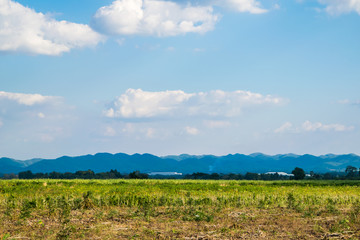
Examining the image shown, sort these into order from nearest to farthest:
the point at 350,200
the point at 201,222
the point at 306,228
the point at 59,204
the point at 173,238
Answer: the point at 173,238, the point at 306,228, the point at 201,222, the point at 59,204, the point at 350,200

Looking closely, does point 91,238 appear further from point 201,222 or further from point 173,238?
point 201,222

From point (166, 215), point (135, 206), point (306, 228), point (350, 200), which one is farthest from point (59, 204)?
point (350, 200)

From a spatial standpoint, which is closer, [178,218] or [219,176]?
[178,218]

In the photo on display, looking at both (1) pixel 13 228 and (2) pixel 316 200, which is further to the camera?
(2) pixel 316 200

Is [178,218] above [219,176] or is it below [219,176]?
below

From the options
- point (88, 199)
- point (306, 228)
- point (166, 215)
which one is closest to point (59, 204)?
point (88, 199)

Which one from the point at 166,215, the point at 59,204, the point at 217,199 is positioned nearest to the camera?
the point at 166,215

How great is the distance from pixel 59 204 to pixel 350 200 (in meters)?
20.0

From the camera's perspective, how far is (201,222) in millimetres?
18266

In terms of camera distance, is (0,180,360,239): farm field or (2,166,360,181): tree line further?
(2,166,360,181): tree line

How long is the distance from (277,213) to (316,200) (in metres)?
6.26

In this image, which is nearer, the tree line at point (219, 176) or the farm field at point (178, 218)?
the farm field at point (178, 218)

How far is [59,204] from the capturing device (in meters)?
22.6

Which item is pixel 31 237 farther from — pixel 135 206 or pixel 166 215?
pixel 135 206
